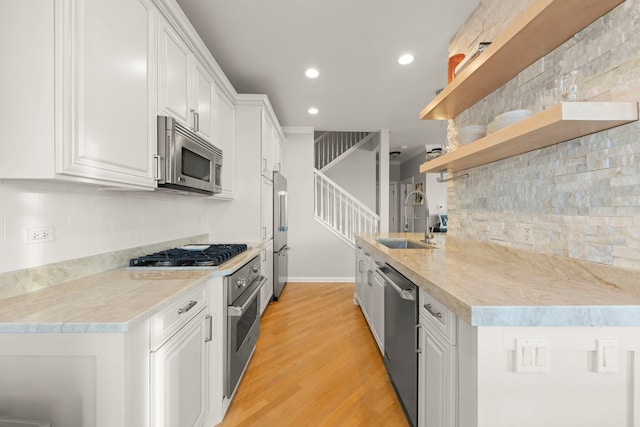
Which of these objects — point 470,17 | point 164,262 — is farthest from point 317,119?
point 164,262

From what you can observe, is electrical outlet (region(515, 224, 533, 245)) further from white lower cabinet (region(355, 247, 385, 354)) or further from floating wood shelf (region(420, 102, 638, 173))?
white lower cabinet (region(355, 247, 385, 354))

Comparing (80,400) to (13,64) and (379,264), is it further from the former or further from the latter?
(379,264)

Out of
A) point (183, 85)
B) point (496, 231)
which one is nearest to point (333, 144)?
point (183, 85)

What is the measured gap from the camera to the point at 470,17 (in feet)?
6.90

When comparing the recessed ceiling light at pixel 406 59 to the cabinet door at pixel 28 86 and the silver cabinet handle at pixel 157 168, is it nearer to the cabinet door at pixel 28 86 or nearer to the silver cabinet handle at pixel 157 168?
the silver cabinet handle at pixel 157 168

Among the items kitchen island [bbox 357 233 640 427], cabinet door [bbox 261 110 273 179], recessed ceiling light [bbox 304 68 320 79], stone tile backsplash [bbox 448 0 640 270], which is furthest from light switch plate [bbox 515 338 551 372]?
recessed ceiling light [bbox 304 68 320 79]

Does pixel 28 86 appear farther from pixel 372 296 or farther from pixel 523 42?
pixel 372 296

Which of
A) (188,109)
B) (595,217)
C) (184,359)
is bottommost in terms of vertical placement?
(184,359)

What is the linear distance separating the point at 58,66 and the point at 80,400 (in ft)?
3.62

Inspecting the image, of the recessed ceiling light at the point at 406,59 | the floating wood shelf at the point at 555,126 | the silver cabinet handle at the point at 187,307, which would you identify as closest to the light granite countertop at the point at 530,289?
the floating wood shelf at the point at 555,126

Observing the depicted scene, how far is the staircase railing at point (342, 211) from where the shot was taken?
5016 mm

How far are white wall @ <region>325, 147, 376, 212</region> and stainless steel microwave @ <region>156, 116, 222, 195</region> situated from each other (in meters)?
4.73

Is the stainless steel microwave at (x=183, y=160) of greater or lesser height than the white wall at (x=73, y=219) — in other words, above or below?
above

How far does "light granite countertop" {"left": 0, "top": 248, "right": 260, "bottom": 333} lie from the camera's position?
2.76ft
